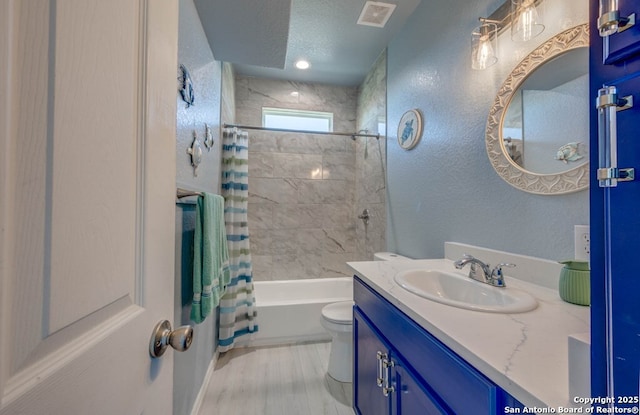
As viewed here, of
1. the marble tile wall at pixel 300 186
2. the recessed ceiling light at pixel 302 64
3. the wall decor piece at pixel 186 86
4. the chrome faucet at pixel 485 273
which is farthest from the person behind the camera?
the marble tile wall at pixel 300 186

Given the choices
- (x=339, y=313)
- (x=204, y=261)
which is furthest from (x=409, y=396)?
(x=339, y=313)

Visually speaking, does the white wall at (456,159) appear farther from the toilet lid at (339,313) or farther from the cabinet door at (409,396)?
the cabinet door at (409,396)

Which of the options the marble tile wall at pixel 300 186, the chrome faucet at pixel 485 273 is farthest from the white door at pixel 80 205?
the marble tile wall at pixel 300 186

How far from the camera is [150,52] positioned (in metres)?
0.52

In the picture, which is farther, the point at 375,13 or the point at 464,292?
the point at 375,13

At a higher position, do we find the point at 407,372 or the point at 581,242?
the point at 581,242

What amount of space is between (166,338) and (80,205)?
34 cm

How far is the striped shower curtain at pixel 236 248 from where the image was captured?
6.87 feet

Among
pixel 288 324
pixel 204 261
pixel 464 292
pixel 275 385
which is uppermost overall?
pixel 204 261

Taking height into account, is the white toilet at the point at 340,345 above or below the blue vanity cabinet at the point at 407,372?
below

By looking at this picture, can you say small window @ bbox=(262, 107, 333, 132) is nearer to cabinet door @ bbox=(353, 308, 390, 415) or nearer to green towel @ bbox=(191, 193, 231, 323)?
green towel @ bbox=(191, 193, 231, 323)

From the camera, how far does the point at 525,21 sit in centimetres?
110

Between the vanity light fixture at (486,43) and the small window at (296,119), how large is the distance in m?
2.10

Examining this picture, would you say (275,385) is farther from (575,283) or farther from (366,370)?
(575,283)
